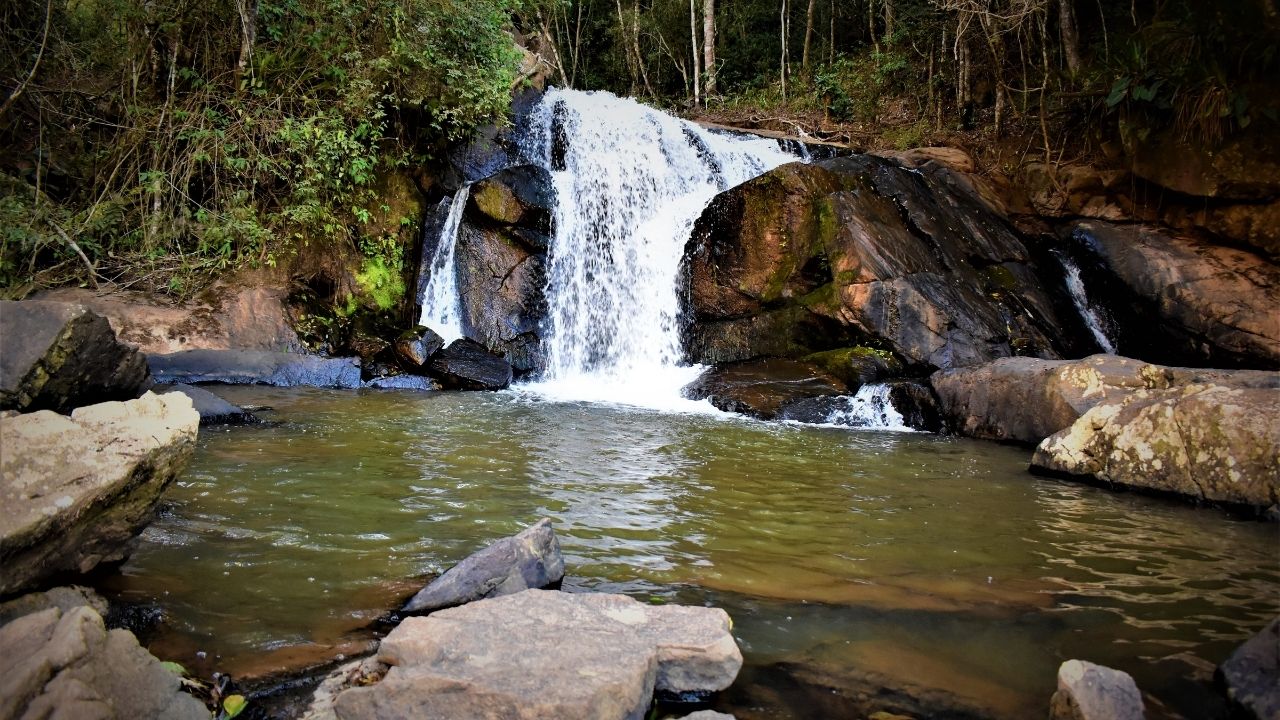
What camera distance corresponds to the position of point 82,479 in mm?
2848

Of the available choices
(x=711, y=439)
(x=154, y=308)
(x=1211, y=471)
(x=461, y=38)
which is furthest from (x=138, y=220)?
(x=1211, y=471)

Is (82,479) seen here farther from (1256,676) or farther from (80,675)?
(1256,676)

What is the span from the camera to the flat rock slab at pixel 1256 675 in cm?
248

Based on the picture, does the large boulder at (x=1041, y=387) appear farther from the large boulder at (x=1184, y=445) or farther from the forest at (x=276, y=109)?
the forest at (x=276, y=109)

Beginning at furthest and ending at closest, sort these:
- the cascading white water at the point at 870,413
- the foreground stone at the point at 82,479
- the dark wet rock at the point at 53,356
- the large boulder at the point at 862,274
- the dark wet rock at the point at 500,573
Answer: the large boulder at the point at 862,274 < the cascading white water at the point at 870,413 < the dark wet rock at the point at 53,356 < the dark wet rock at the point at 500,573 < the foreground stone at the point at 82,479

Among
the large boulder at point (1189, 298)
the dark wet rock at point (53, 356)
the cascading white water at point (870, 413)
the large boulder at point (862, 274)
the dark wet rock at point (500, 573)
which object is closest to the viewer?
the dark wet rock at point (500, 573)

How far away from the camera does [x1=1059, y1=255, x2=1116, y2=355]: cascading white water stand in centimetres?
1229

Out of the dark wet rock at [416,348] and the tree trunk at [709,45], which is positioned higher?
the tree trunk at [709,45]

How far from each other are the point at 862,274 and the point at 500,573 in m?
8.94

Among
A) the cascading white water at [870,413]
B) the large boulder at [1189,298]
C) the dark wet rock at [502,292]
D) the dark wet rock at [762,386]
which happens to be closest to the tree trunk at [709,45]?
the dark wet rock at [502,292]

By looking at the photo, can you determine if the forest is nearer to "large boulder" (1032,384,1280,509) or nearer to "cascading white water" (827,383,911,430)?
"cascading white water" (827,383,911,430)

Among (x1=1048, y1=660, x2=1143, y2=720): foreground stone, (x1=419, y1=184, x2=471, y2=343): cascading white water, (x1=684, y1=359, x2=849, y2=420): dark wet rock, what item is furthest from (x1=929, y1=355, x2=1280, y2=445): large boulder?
(x1=419, y1=184, x2=471, y2=343): cascading white water

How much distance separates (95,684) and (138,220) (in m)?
12.3

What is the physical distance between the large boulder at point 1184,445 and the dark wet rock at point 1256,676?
3454 millimetres
